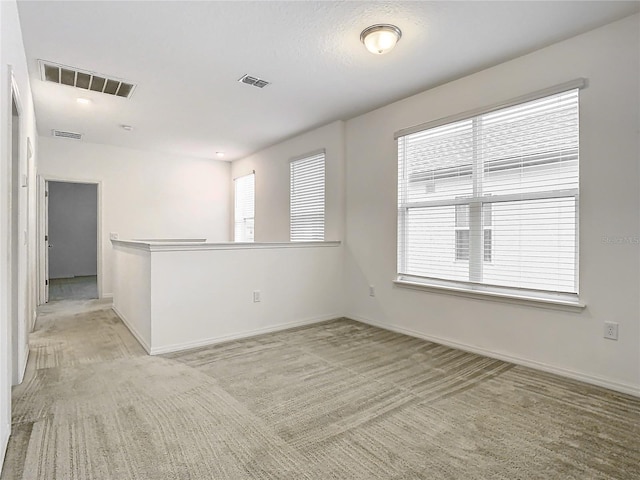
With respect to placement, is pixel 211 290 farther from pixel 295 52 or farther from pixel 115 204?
pixel 115 204

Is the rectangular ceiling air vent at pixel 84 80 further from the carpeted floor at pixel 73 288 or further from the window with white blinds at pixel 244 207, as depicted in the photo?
Result: the carpeted floor at pixel 73 288

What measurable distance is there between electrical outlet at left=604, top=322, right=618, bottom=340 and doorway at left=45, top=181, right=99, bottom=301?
9.31 metres

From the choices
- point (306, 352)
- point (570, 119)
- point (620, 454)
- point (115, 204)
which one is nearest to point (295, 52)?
point (570, 119)

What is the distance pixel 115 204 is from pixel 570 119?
632 centimetres

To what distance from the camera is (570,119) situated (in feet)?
9.01

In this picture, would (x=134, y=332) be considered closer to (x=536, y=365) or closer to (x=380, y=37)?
(x=380, y=37)

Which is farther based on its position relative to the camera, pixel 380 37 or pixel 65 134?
pixel 65 134

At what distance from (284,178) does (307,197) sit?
0.72 metres

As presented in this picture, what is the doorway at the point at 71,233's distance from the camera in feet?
28.2

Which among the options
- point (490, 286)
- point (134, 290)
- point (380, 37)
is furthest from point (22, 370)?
point (490, 286)

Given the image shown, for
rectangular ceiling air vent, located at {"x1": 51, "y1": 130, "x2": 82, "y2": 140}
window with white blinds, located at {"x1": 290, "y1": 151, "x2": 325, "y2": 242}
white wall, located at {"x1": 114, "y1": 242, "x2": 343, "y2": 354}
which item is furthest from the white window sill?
rectangular ceiling air vent, located at {"x1": 51, "y1": 130, "x2": 82, "y2": 140}

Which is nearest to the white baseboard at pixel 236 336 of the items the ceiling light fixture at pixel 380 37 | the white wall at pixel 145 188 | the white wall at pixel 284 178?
the white wall at pixel 284 178

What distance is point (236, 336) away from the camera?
12.3 ft

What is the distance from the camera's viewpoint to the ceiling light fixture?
2.56 meters
